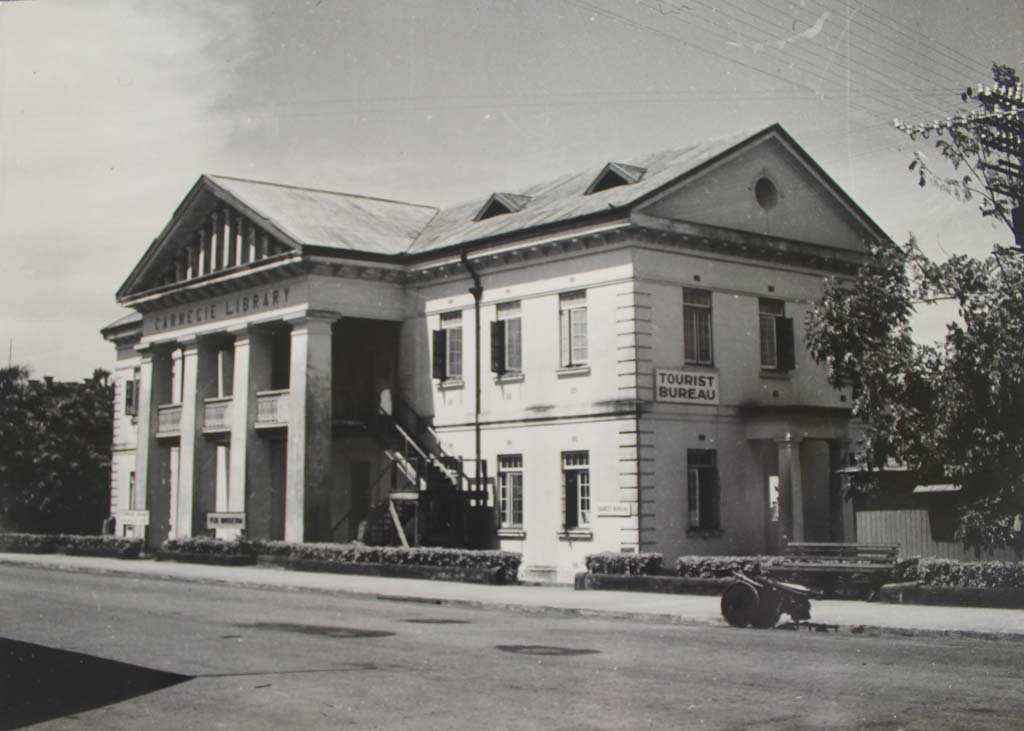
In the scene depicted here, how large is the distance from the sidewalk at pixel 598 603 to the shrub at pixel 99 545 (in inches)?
250

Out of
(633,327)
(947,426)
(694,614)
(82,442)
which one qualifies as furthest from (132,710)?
(82,442)

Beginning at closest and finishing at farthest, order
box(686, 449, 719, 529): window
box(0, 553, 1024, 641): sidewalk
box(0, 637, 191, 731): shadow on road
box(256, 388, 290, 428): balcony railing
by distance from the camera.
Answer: box(0, 637, 191, 731): shadow on road < box(0, 553, 1024, 641): sidewalk < box(686, 449, 719, 529): window < box(256, 388, 290, 428): balcony railing

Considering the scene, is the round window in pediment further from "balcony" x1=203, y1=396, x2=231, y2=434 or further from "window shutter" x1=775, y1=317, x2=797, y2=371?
"balcony" x1=203, y1=396, x2=231, y2=434

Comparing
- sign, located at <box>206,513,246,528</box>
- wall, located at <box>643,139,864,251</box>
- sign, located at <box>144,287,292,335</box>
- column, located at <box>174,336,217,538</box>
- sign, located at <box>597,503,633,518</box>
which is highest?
wall, located at <box>643,139,864,251</box>

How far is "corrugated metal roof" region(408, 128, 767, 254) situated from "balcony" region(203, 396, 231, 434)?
841cm

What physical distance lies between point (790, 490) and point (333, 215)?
17745 mm

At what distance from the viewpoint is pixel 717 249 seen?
102 feet

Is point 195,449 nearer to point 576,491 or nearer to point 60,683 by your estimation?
point 576,491

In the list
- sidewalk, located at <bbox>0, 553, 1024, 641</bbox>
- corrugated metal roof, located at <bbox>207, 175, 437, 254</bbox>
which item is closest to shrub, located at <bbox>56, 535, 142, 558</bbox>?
sidewalk, located at <bbox>0, 553, 1024, 641</bbox>

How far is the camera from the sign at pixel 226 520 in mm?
36469

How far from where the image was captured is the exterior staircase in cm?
3222

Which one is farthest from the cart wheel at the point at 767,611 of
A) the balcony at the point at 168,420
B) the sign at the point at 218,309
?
the balcony at the point at 168,420

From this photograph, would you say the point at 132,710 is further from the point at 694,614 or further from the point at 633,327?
the point at 633,327

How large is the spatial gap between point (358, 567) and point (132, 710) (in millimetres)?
20557
